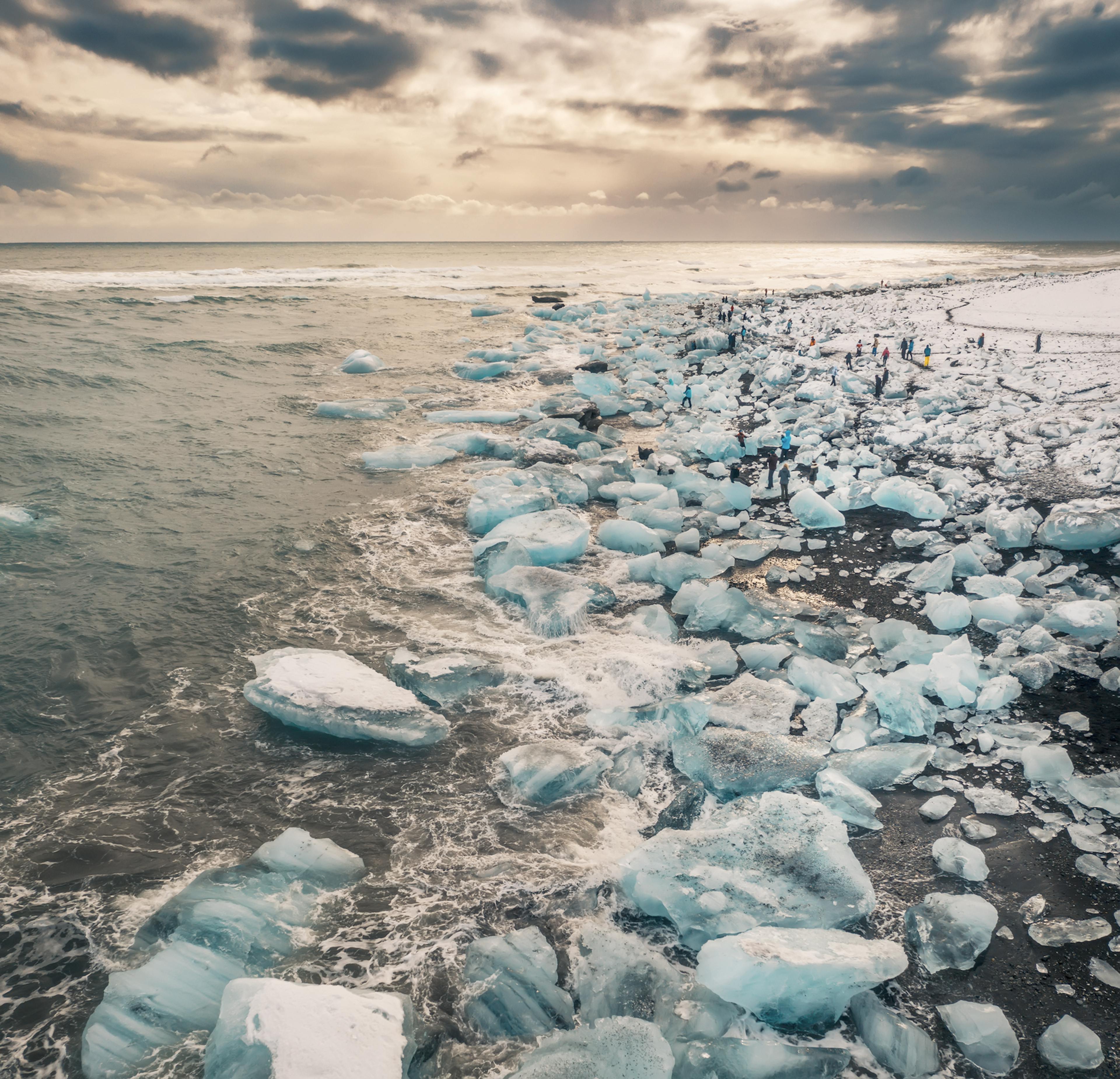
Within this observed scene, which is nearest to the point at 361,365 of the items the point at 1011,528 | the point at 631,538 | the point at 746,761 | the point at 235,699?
the point at 631,538

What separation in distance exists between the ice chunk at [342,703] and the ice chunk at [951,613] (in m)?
3.62

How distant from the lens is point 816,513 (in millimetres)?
6652

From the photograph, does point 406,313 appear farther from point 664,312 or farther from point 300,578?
point 300,578

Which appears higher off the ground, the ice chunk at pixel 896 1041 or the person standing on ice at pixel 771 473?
the person standing on ice at pixel 771 473

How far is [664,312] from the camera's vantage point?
86.3 feet

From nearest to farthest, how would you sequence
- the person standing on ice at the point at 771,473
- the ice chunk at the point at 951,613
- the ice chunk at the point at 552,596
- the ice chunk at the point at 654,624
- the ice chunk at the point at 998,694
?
the ice chunk at the point at 998,694
the ice chunk at the point at 951,613
the ice chunk at the point at 654,624
the ice chunk at the point at 552,596
the person standing on ice at the point at 771,473

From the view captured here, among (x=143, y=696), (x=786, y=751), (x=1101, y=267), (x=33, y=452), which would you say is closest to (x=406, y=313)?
(x=33, y=452)

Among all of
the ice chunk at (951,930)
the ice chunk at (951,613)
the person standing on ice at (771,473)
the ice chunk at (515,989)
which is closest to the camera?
the ice chunk at (515,989)

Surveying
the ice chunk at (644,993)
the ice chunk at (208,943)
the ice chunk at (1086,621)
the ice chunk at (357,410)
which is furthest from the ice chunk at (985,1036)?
the ice chunk at (357,410)

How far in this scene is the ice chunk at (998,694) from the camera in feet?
13.2

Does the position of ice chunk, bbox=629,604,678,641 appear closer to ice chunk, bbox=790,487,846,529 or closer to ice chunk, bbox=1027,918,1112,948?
ice chunk, bbox=790,487,846,529

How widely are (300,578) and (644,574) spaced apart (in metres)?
3.14

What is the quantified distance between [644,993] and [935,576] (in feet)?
13.8

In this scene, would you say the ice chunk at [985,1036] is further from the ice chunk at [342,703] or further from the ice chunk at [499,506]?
the ice chunk at [499,506]
